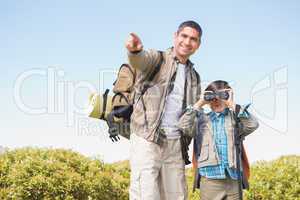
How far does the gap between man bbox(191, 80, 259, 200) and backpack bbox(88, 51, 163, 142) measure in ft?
2.27

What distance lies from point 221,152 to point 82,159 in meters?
3.37

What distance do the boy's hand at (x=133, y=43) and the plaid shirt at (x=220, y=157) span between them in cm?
144

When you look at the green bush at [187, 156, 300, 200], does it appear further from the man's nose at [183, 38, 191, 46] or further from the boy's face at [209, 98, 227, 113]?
the man's nose at [183, 38, 191, 46]

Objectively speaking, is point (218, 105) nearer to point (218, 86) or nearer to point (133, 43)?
point (218, 86)

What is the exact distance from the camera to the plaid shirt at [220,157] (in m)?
4.77

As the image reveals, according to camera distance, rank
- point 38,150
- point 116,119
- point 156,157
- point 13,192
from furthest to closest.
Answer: point 38,150 → point 13,192 → point 116,119 → point 156,157

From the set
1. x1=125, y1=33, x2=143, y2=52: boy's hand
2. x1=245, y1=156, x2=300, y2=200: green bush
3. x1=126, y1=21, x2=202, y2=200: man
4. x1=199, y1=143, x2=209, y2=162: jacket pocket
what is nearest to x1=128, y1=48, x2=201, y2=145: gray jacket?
x1=126, y1=21, x2=202, y2=200: man

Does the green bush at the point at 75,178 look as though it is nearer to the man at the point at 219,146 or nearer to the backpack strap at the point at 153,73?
the man at the point at 219,146

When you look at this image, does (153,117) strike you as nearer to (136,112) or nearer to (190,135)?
(136,112)

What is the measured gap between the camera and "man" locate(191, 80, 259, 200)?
477 centimetres

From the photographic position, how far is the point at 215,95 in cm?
485

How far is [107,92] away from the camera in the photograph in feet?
16.0

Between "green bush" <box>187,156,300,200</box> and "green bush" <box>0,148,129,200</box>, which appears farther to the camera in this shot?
"green bush" <box>187,156,300,200</box>

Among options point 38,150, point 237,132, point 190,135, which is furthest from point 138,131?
point 38,150
